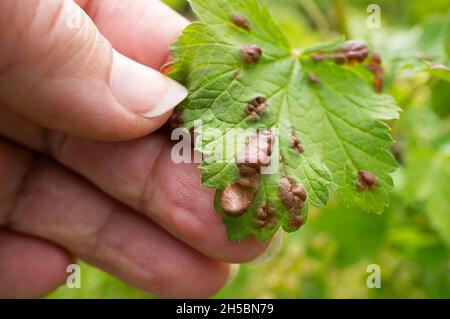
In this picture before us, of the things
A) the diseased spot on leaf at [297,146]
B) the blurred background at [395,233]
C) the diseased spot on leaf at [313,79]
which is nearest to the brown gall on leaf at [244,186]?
the diseased spot on leaf at [297,146]

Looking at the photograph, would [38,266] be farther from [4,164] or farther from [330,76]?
[330,76]

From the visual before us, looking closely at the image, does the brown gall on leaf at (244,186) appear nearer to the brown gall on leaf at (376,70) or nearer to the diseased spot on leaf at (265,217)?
the diseased spot on leaf at (265,217)

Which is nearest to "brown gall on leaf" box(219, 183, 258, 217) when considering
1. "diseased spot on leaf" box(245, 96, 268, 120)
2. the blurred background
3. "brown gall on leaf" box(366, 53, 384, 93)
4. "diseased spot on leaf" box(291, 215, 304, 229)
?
"diseased spot on leaf" box(291, 215, 304, 229)

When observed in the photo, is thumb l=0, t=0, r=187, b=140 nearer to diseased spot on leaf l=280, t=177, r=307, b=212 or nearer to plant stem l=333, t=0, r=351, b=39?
diseased spot on leaf l=280, t=177, r=307, b=212

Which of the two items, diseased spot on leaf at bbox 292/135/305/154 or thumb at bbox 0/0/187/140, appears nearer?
thumb at bbox 0/0/187/140

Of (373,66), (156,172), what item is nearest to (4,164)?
(156,172)

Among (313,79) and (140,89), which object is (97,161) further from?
(313,79)

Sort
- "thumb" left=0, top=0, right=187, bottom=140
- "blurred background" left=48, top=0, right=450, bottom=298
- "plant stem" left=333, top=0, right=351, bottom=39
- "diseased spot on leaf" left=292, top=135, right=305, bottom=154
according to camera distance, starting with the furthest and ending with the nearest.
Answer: "plant stem" left=333, top=0, right=351, bottom=39
"blurred background" left=48, top=0, right=450, bottom=298
"diseased spot on leaf" left=292, top=135, right=305, bottom=154
"thumb" left=0, top=0, right=187, bottom=140
